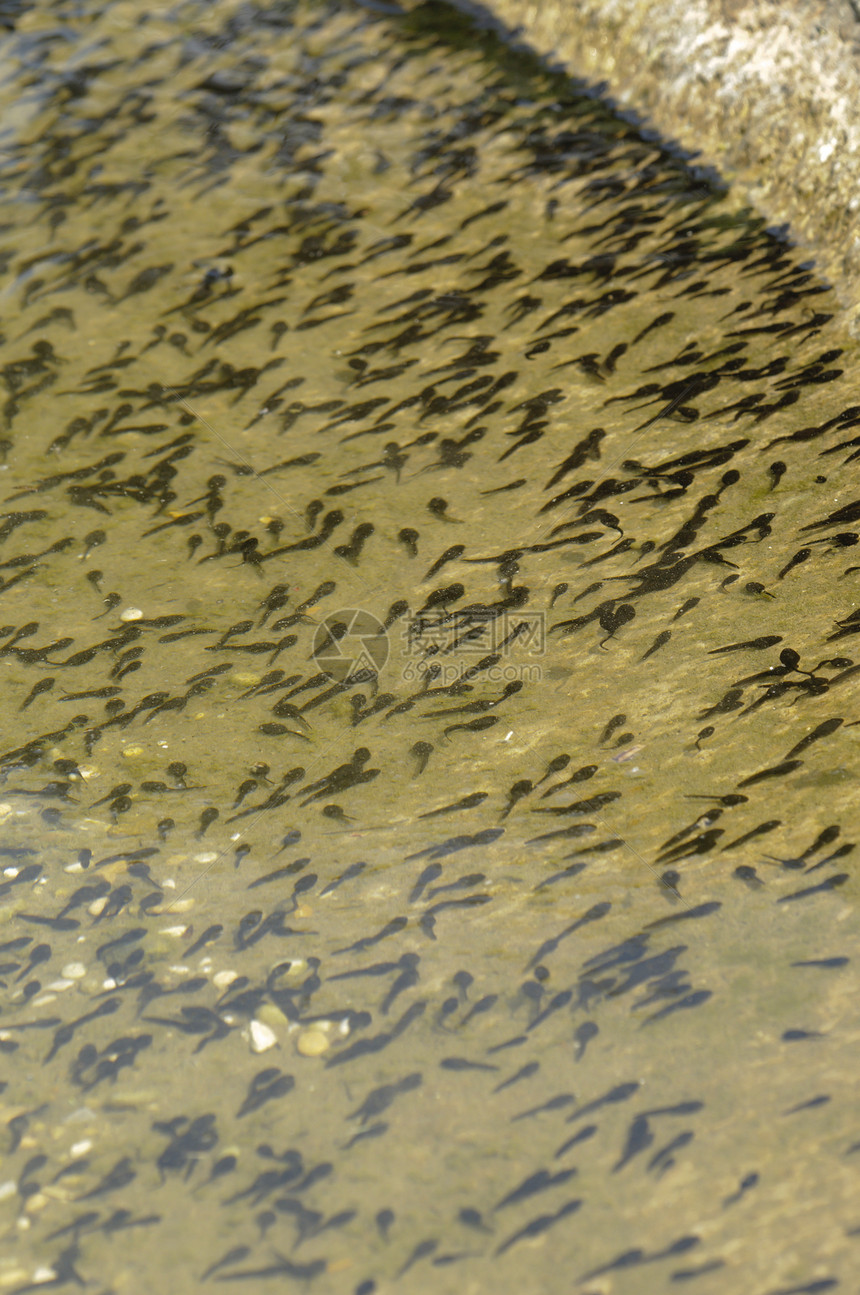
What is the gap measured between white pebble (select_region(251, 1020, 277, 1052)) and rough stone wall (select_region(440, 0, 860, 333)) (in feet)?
19.0

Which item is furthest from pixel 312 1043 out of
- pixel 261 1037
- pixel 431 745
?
pixel 431 745

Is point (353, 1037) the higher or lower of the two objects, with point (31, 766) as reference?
higher

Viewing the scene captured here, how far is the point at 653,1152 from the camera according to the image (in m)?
3.37

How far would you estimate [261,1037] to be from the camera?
3838mm

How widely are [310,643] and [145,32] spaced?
8.95 meters

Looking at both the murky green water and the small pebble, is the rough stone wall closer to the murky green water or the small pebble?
the murky green water

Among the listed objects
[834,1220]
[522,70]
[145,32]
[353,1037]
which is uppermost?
[522,70]

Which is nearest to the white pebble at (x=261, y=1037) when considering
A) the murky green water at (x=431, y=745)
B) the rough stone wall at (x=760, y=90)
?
the murky green water at (x=431, y=745)

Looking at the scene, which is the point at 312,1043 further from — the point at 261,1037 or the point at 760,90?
the point at 760,90

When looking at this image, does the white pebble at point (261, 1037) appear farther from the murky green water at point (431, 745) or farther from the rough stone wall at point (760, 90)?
the rough stone wall at point (760, 90)

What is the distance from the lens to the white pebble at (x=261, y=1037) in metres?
3.81

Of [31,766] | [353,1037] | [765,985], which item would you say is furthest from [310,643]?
[765,985]

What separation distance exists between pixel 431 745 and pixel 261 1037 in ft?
5.03

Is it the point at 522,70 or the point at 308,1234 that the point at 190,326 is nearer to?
the point at 522,70
